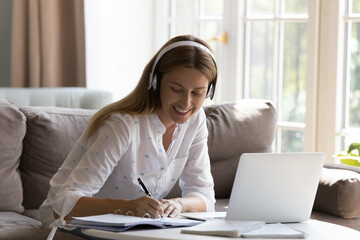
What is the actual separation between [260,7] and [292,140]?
779 mm

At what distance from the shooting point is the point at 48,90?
3164mm

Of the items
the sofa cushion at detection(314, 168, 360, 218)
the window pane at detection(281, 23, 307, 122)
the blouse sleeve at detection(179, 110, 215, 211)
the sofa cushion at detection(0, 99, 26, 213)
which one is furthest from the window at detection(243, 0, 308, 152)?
the sofa cushion at detection(0, 99, 26, 213)

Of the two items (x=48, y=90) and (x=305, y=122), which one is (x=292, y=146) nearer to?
(x=305, y=122)

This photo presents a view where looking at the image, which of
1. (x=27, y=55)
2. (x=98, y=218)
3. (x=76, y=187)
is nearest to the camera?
(x=98, y=218)

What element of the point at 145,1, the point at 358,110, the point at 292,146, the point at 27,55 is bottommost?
the point at 292,146

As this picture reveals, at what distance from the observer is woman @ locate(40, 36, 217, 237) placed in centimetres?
193

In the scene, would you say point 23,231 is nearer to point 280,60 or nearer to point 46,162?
point 46,162

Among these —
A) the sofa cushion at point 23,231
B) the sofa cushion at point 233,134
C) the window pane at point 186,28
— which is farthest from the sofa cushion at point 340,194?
the window pane at point 186,28

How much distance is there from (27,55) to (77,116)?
3.88ft

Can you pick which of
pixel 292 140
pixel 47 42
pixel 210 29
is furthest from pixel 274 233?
pixel 210 29

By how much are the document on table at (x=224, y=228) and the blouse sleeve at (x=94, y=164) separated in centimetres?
41

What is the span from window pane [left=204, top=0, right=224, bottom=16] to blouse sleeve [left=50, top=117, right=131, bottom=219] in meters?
2.19

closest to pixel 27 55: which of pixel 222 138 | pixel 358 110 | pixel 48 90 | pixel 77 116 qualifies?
pixel 48 90

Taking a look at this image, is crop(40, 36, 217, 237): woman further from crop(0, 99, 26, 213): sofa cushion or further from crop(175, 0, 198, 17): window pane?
crop(175, 0, 198, 17): window pane
